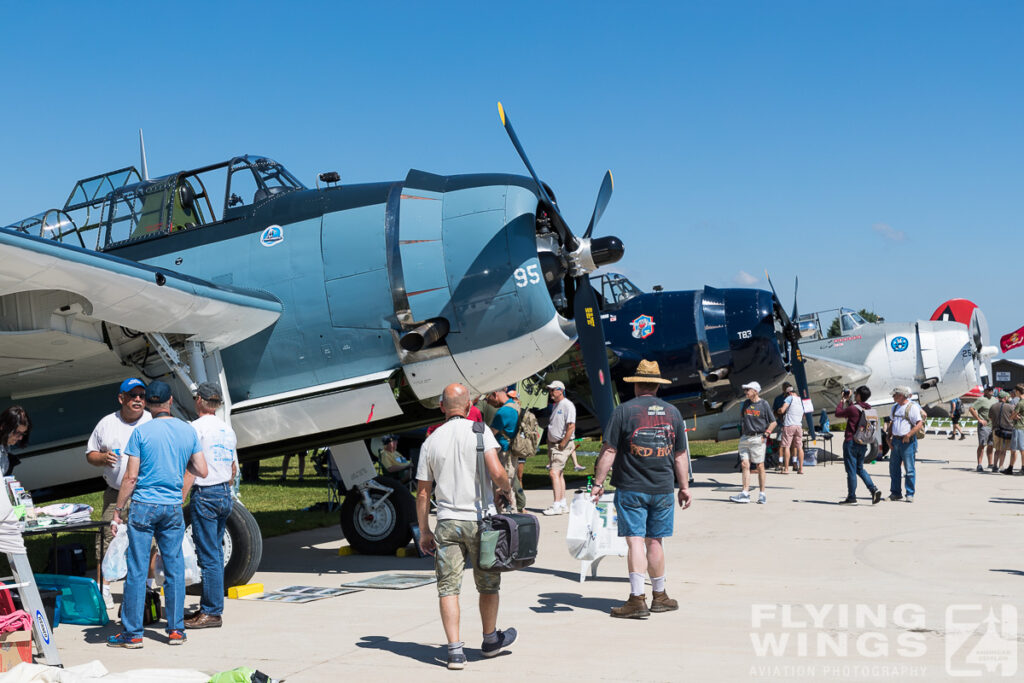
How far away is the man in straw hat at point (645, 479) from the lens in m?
6.48

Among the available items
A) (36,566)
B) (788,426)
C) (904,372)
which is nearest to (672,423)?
(36,566)

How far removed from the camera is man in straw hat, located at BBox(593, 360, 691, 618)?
255 inches

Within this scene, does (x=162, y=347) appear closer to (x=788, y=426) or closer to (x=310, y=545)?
(x=310, y=545)

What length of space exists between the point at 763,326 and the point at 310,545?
32.1ft

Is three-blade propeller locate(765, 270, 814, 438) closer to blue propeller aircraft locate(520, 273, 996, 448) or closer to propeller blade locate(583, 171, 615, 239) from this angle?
blue propeller aircraft locate(520, 273, 996, 448)

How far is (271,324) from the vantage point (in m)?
8.45

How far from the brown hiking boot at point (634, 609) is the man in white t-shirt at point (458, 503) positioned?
4.17ft

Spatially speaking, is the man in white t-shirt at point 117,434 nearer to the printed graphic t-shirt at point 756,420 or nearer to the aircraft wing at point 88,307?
the aircraft wing at point 88,307

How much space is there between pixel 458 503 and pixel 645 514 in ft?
5.89

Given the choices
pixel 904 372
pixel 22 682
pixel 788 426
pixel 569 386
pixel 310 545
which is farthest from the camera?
pixel 904 372

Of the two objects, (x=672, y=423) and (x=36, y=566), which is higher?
(x=672, y=423)

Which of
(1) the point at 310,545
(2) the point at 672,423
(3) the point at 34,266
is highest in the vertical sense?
(3) the point at 34,266

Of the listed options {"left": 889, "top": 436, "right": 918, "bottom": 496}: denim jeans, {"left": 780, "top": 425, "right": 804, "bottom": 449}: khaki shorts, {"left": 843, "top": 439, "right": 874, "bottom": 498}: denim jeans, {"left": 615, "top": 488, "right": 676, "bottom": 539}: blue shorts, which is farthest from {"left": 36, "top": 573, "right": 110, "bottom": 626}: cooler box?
{"left": 780, "top": 425, "right": 804, "bottom": 449}: khaki shorts

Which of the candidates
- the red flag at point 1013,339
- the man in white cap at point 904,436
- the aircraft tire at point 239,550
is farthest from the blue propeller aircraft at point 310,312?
the red flag at point 1013,339
